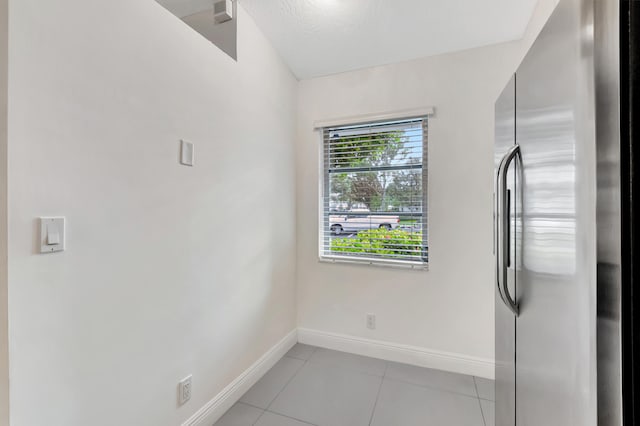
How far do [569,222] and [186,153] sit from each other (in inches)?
60.4

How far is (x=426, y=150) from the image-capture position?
2.23 m

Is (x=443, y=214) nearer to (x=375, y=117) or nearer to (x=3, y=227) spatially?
(x=375, y=117)

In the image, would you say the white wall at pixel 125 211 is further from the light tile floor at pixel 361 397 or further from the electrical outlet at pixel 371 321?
the electrical outlet at pixel 371 321

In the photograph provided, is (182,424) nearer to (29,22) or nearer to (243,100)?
(29,22)

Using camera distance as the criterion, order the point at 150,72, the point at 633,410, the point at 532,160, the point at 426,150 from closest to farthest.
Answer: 1. the point at 633,410
2. the point at 532,160
3. the point at 150,72
4. the point at 426,150

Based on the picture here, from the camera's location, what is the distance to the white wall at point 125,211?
0.91 meters

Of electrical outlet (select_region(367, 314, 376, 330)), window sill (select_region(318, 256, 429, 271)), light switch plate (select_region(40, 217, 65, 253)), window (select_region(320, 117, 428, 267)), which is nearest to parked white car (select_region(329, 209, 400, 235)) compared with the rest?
window (select_region(320, 117, 428, 267))

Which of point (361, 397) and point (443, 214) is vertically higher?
point (443, 214)

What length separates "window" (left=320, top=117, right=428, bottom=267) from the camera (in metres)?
2.28

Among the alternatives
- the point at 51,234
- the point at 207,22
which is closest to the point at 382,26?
the point at 207,22

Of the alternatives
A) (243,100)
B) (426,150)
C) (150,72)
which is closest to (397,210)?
(426,150)

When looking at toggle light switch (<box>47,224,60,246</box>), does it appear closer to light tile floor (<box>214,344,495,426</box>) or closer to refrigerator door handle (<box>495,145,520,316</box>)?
light tile floor (<box>214,344,495,426</box>)

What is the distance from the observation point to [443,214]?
216 centimetres

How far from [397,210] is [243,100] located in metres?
1.42
